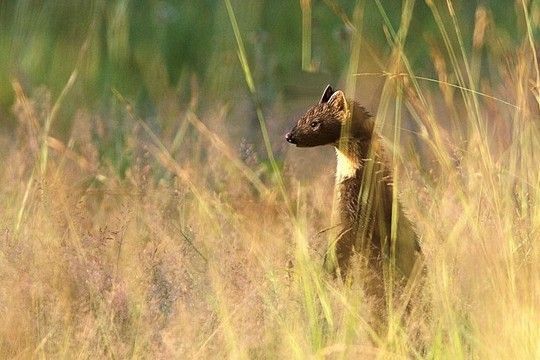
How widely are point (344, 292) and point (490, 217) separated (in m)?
0.72

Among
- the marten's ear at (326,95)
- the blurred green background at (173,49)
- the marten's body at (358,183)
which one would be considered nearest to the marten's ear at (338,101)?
the marten's body at (358,183)

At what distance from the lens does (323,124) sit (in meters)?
4.71

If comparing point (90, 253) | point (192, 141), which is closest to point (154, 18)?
point (192, 141)

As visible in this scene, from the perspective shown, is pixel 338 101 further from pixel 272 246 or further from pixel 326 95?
pixel 272 246

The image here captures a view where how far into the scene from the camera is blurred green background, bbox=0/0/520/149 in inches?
298

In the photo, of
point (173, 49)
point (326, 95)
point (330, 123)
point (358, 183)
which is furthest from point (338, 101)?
point (173, 49)

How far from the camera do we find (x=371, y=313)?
414cm

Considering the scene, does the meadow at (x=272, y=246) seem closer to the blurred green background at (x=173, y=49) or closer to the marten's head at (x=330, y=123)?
the marten's head at (x=330, y=123)

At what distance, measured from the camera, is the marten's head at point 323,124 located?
4672 mm

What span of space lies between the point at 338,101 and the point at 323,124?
0.10 metres

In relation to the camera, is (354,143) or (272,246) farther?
(272,246)

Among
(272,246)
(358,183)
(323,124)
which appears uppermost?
(323,124)

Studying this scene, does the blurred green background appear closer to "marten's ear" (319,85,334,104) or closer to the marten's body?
"marten's ear" (319,85,334,104)

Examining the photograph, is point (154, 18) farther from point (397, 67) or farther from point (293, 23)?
point (397, 67)
